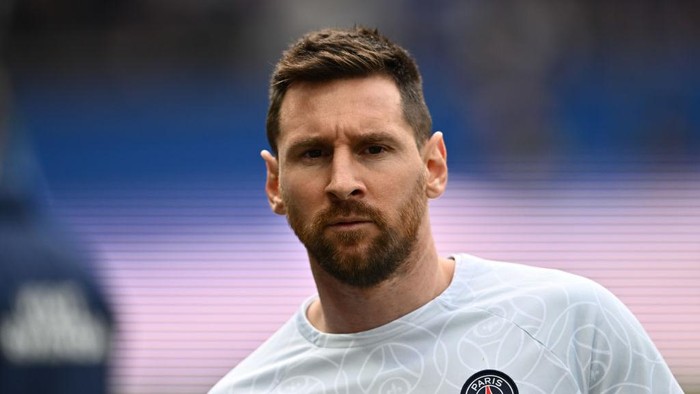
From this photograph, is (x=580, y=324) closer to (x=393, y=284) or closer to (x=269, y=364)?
(x=393, y=284)

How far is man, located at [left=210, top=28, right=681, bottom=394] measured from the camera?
2.43 m

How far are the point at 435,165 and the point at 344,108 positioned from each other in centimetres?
31

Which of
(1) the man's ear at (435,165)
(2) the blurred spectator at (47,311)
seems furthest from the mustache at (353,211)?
(2) the blurred spectator at (47,311)

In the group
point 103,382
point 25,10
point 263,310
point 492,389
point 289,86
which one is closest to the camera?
point 492,389

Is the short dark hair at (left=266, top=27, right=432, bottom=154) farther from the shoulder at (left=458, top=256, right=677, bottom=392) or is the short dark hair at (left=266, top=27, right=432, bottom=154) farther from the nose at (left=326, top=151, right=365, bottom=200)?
the shoulder at (left=458, top=256, right=677, bottom=392)

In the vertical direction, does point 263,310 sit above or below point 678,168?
below

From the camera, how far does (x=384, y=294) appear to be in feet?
8.65

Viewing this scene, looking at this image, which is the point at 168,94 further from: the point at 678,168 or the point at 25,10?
the point at 678,168

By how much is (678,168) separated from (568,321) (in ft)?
17.4

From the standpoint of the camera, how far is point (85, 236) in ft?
24.4

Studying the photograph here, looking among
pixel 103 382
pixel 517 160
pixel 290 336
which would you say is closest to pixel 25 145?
pixel 103 382

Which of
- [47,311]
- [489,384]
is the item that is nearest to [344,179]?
[489,384]

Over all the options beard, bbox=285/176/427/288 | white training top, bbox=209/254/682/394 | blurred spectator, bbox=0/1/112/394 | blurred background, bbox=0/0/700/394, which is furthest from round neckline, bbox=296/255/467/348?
blurred background, bbox=0/0/700/394

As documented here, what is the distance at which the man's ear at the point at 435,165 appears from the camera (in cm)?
273
